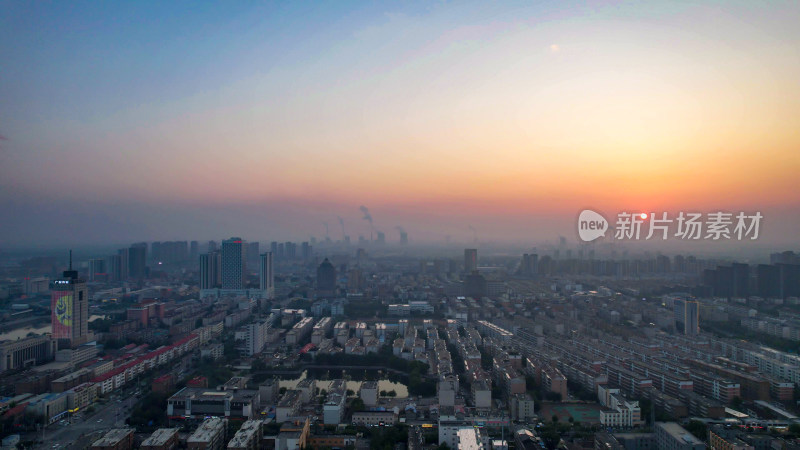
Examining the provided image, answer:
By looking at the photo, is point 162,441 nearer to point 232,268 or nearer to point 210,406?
point 210,406

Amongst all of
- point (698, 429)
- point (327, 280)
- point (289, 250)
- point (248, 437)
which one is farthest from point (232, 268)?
point (698, 429)

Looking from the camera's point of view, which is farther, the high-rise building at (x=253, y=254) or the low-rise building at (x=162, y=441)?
the high-rise building at (x=253, y=254)

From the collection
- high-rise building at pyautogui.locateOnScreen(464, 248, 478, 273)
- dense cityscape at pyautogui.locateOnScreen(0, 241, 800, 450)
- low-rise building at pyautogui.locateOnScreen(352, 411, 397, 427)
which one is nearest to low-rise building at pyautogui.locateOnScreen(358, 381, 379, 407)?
dense cityscape at pyautogui.locateOnScreen(0, 241, 800, 450)

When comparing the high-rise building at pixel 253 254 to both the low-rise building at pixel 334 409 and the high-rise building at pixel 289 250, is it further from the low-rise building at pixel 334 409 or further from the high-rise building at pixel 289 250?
the low-rise building at pixel 334 409

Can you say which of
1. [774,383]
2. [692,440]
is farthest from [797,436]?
[774,383]

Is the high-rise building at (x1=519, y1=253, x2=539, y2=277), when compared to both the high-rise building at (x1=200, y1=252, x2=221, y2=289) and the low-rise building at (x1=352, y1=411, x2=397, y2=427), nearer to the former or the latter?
the high-rise building at (x1=200, y1=252, x2=221, y2=289)

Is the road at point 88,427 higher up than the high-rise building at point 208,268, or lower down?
lower down

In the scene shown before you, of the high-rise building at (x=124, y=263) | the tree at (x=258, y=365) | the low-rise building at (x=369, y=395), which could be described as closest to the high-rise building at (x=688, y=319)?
the low-rise building at (x=369, y=395)

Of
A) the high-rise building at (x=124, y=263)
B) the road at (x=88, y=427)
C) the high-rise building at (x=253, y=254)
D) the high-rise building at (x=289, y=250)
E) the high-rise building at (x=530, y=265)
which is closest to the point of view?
the road at (x=88, y=427)

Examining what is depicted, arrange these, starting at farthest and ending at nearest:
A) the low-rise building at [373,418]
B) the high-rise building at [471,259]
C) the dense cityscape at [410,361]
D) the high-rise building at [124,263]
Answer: the high-rise building at [471,259] → the high-rise building at [124,263] → the low-rise building at [373,418] → the dense cityscape at [410,361]
